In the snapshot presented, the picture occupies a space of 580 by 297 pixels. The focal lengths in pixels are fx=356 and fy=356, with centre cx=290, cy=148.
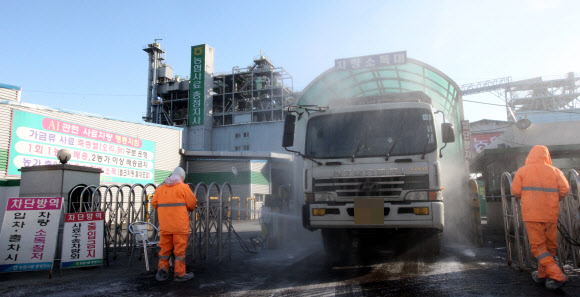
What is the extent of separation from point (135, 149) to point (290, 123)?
14.4 meters

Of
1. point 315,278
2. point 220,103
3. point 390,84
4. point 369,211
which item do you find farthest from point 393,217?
point 220,103

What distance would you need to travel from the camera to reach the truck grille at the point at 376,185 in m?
5.40

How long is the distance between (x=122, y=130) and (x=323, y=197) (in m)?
15.0

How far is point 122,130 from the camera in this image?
17.7 m

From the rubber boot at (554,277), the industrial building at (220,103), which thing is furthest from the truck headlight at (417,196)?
the industrial building at (220,103)

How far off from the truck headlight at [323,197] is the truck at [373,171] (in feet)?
0.05

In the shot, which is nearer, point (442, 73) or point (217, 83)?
point (442, 73)

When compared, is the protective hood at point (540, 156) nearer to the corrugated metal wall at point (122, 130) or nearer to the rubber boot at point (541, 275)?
the rubber boot at point (541, 275)

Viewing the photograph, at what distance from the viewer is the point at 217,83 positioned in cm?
4422

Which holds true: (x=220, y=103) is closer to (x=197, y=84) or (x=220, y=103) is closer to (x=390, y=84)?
(x=197, y=84)

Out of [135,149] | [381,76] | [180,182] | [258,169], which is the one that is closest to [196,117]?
[258,169]

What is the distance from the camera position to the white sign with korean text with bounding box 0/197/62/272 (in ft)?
17.4

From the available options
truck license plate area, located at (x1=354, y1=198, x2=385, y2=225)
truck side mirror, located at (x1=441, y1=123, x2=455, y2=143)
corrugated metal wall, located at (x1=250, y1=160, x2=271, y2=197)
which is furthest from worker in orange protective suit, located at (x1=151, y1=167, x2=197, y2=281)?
corrugated metal wall, located at (x1=250, y1=160, x2=271, y2=197)

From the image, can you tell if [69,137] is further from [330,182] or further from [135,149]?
[330,182]
